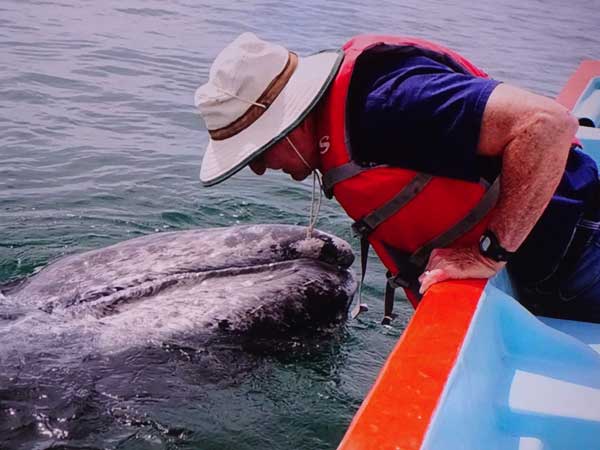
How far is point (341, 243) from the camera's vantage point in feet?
14.9

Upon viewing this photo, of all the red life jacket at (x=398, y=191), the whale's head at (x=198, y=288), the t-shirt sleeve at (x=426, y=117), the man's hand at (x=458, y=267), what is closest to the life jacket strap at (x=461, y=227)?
the red life jacket at (x=398, y=191)

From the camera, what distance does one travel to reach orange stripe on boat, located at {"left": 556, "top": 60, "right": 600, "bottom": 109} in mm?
7875

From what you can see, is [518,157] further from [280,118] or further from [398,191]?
[280,118]

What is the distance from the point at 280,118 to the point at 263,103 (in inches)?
4.8

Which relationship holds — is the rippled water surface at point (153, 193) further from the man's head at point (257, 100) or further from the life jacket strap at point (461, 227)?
the man's head at point (257, 100)

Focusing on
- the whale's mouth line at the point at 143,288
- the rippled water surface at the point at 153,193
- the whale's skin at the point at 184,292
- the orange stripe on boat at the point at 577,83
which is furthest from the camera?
the orange stripe on boat at the point at 577,83

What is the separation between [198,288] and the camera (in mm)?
4352

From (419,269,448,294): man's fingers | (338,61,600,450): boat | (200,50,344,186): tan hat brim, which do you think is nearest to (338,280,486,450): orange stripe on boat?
(338,61,600,450): boat

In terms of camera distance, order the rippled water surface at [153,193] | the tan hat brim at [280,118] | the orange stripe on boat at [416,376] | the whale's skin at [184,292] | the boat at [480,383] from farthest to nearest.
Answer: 1. the whale's skin at [184,292]
2. the rippled water surface at [153,193]
3. the tan hat brim at [280,118]
4. the boat at [480,383]
5. the orange stripe on boat at [416,376]

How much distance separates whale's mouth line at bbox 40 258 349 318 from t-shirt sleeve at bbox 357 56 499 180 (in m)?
1.12

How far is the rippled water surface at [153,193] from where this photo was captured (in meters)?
3.98

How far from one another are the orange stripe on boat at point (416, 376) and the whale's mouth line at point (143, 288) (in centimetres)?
119

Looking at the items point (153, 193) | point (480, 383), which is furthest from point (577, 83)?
point (480, 383)

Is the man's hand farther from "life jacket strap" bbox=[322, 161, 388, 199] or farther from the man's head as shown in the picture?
the man's head
